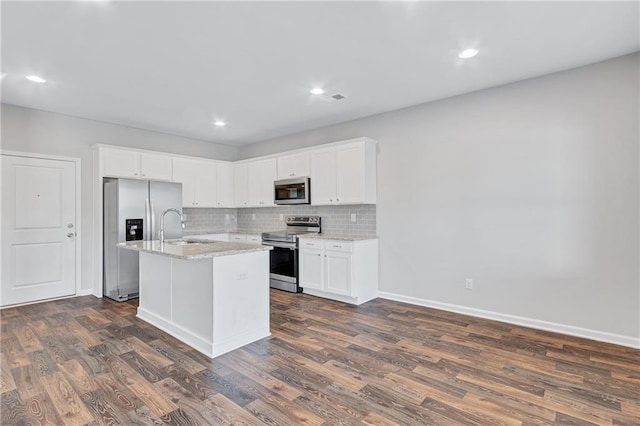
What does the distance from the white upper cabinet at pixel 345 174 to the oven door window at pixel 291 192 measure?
191mm

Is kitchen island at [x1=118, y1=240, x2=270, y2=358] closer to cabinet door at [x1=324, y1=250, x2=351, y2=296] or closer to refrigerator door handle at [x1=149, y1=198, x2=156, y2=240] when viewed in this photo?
cabinet door at [x1=324, y1=250, x2=351, y2=296]

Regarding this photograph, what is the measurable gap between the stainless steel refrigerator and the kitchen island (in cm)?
151

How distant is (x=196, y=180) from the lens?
234 inches

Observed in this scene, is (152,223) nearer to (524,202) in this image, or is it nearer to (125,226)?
(125,226)

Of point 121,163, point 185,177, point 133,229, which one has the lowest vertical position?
point 133,229

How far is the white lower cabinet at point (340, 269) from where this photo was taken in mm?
4348

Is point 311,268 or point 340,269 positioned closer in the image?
point 340,269

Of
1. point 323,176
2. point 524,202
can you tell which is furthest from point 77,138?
point 524,202

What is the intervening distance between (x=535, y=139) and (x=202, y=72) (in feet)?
11.3

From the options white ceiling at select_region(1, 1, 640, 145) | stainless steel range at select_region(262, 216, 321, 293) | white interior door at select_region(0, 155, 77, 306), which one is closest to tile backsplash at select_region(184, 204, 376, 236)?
stainless steel range at select_region(262, 216, 321, 293)

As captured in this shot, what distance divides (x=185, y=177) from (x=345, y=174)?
2.89 meters

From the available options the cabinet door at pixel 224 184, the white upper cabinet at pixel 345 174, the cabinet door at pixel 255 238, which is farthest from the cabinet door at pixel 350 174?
the cabinet door at pixel 224 184

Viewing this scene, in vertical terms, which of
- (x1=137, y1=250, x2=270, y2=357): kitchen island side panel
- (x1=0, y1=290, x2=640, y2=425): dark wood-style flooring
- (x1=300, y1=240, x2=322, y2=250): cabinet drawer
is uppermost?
(x1=300, y1=240, x2=322, y2=250): cabinet drawer

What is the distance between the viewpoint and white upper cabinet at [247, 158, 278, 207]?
5.84 meters
